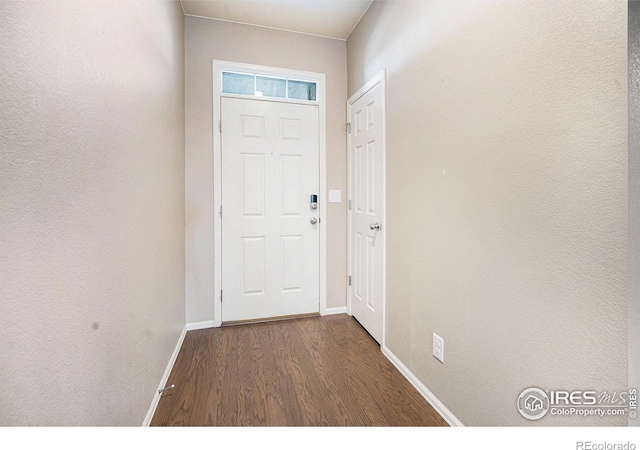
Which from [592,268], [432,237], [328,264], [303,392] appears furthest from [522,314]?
[328,264]

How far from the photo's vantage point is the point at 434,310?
1.53 meters

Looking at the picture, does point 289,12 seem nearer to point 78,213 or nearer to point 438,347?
point 78,213

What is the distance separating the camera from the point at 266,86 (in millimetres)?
2605

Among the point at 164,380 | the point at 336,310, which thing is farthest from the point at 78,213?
the point at 336,310

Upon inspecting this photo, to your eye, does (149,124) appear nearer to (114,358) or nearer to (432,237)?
(114,358)

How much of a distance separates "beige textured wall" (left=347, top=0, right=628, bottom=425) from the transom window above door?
44.1 inches

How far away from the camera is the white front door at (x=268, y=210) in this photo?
2.53m

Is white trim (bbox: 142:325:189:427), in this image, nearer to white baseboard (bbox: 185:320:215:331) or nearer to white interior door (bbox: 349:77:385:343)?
white baseboard (bbox: 185:320:215:331)

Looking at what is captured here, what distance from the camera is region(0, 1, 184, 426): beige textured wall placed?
0.61 meters

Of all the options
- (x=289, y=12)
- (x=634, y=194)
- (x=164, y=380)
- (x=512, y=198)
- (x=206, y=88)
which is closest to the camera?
(x=634, y=194)

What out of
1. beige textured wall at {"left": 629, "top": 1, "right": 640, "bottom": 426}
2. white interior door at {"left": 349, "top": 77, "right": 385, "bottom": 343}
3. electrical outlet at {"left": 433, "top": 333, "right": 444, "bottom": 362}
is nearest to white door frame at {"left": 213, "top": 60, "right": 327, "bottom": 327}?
white interior door at {"left": 349, "top": 77, "right": 385, "bottom": 343}

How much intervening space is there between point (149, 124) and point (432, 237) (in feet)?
5.32

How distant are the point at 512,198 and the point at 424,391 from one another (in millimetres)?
1173

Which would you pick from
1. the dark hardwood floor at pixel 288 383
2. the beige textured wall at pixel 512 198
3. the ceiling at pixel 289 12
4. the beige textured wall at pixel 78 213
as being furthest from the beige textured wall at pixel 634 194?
the ceiling at pixel 289 12
